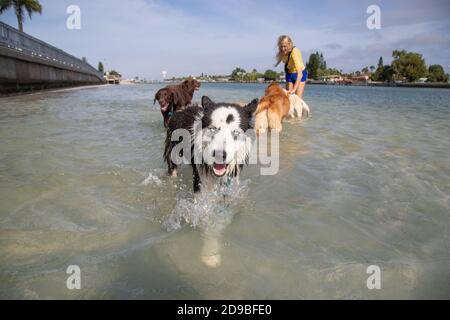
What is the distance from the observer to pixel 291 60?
9461 mm

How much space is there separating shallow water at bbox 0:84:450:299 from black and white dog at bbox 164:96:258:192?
1.36 feet

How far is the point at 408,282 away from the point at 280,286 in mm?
957

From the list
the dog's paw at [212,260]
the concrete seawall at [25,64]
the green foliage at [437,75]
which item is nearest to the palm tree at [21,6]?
the concrete seawall at [25,64]

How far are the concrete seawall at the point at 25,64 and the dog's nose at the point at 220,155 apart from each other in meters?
16.7

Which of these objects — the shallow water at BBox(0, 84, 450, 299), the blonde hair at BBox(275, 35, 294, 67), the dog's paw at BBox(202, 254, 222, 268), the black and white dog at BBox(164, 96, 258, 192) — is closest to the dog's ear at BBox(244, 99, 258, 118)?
the black and white dog at BBox(164, 96, 258, 192)

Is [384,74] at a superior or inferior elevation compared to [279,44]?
superior

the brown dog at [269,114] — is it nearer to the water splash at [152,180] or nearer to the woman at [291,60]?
the woman at [291,60]

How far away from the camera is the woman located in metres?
9.30

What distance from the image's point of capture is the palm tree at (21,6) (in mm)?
42344

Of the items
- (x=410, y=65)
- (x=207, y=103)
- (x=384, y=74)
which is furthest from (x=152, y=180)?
(x=384, y=74)

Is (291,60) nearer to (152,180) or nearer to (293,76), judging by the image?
(293,76)

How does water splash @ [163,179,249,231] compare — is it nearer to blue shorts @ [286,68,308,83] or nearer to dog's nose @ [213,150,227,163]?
dog's nose @ [213,150,227,163]

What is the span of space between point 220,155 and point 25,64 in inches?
824

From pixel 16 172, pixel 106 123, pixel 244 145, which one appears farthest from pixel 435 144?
pixel 106 123
